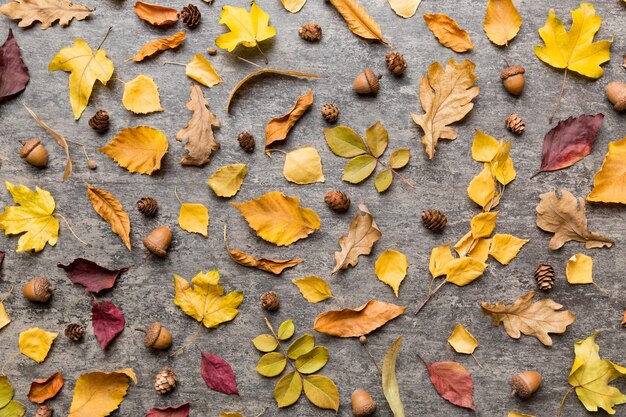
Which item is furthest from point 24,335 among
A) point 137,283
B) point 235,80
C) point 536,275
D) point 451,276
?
point 536,275

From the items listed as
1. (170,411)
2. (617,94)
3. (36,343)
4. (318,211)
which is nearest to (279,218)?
(318,211)

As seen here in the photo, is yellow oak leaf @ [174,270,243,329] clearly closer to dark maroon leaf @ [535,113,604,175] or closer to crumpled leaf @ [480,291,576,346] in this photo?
crumpled leaf @ [480,291,576,346]

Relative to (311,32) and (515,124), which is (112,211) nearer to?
(311,32)

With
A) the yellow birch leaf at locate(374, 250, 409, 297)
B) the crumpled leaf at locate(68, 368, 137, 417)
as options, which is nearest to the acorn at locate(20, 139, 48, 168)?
the crumpled leaf at locate(68, 368, 137, 417)

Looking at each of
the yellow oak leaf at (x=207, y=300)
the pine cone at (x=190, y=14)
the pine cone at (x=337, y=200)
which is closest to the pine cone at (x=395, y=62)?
the pine cone at (x=337, y=200)

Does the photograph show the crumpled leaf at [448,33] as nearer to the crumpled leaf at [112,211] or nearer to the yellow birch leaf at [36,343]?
the crumpled leaf at [112,211]
